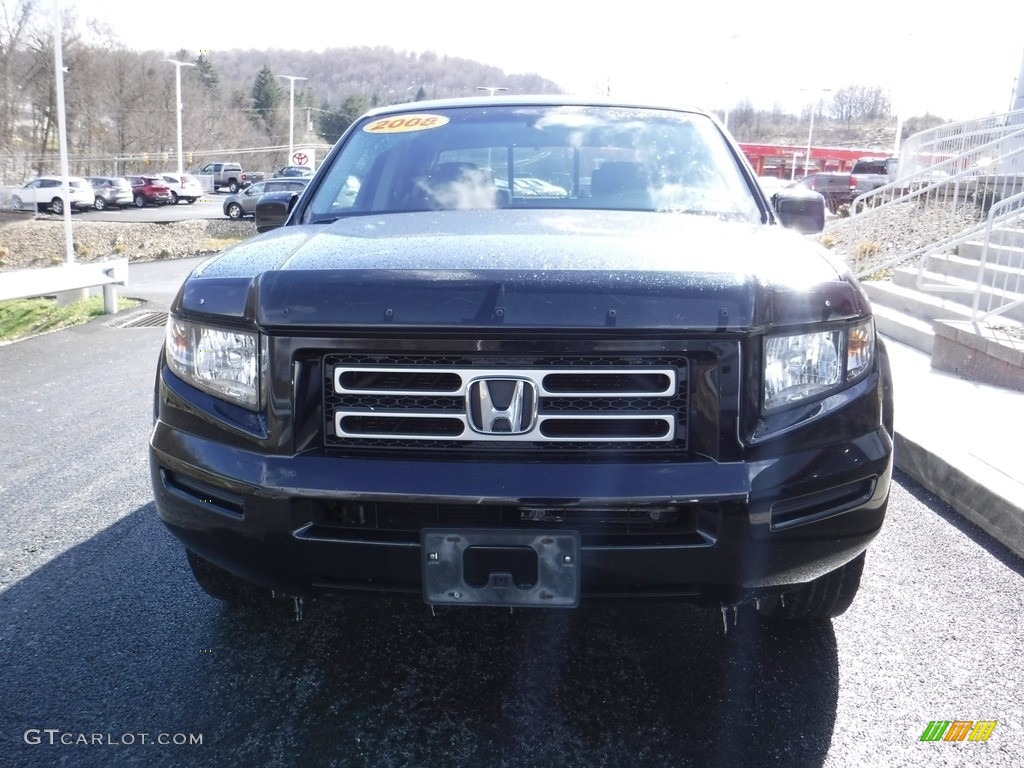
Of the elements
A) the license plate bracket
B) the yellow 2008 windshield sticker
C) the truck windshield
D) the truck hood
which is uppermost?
the yellow 2008 windshield sticker

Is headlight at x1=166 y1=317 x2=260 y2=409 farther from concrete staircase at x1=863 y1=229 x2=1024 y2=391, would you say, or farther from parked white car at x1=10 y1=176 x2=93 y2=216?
parked white car at x1=10 y1=176 x2=93 y2=216

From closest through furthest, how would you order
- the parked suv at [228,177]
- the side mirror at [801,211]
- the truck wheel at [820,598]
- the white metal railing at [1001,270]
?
the truck wheel at [820,598], the side mirror at [801,211], the white metal railing at [1001,270], the parked suv at [228,177]

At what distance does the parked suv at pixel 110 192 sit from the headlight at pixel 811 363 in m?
44.5

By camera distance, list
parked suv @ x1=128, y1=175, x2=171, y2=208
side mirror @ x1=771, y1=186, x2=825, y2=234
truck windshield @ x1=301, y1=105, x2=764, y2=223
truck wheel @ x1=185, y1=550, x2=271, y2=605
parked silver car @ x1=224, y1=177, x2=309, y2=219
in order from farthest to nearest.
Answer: parked suv @ x1=128, y1=175, x2=171, y2=208 → parked silver car @ x1=224, y1=177, x2=309, y2=219 → side mirror @ x1=771, y1=186, x2=825, y2=234 → truck windshield @ x1=301, y1=105, x2=764, y2=223 → truck wheel @ x1=185, y1=550, x2=271, y2=605

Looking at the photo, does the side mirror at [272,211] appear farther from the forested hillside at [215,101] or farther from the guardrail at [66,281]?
the forested hillside at [215,101]

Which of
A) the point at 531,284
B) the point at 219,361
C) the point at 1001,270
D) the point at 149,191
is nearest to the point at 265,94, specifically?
the point at 149,191

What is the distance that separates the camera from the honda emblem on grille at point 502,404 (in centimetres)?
214

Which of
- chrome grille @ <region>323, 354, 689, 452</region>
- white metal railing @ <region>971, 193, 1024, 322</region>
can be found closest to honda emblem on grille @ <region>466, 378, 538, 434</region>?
chrome grille @ <region>323, 354, 689, 452</region>

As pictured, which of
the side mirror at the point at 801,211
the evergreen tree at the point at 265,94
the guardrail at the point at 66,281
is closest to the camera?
the side mirror at the point at 801,211

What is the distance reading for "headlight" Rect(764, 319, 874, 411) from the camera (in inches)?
86.1

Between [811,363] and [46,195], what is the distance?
42178mm

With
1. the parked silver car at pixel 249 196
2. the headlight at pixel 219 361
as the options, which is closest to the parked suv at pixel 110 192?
the parked silver car at pixel 249 196

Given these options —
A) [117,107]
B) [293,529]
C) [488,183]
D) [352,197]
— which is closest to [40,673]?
[293,529]

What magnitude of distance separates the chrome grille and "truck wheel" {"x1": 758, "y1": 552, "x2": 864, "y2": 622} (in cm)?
82
